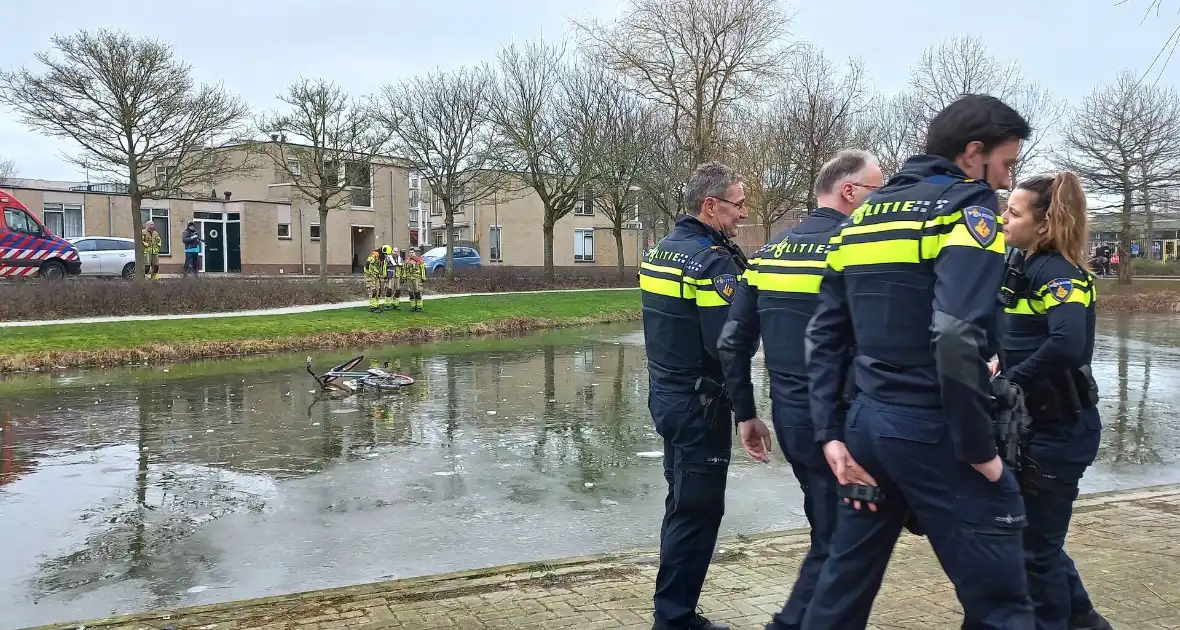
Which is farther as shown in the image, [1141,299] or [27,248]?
[1141,299]

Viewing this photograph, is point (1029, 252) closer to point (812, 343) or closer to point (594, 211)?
point (812, 343)

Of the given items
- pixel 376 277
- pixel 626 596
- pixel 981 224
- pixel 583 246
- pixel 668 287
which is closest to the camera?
pixel 981 224

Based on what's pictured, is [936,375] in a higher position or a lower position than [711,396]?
higher

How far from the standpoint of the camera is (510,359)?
1664cm

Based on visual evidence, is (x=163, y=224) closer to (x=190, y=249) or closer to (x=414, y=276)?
(x=190, y=249)

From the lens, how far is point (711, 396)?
3.94 meters

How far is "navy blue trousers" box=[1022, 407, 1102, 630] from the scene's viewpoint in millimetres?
3652

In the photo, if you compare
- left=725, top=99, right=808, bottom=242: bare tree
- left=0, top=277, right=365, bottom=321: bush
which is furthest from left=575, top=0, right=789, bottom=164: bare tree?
left=0, top=277, right=365, bottom=321: bush

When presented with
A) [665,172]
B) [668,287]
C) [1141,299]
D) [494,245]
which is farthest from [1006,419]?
[494,245]

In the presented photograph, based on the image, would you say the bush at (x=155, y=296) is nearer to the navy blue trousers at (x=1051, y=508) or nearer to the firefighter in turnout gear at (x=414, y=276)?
the firefighter in turnout gear at (x=414, y=276)

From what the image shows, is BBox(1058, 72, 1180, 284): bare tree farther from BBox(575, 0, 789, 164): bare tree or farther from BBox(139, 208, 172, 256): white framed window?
BBox(139, 208, 172, 256): white framed window

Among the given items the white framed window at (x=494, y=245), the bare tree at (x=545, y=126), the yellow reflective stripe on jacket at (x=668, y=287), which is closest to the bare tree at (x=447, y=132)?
the bare tree at (x=545, y=126)

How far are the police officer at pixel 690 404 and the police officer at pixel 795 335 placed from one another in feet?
0.52

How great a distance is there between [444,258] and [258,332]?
24.8 metres
